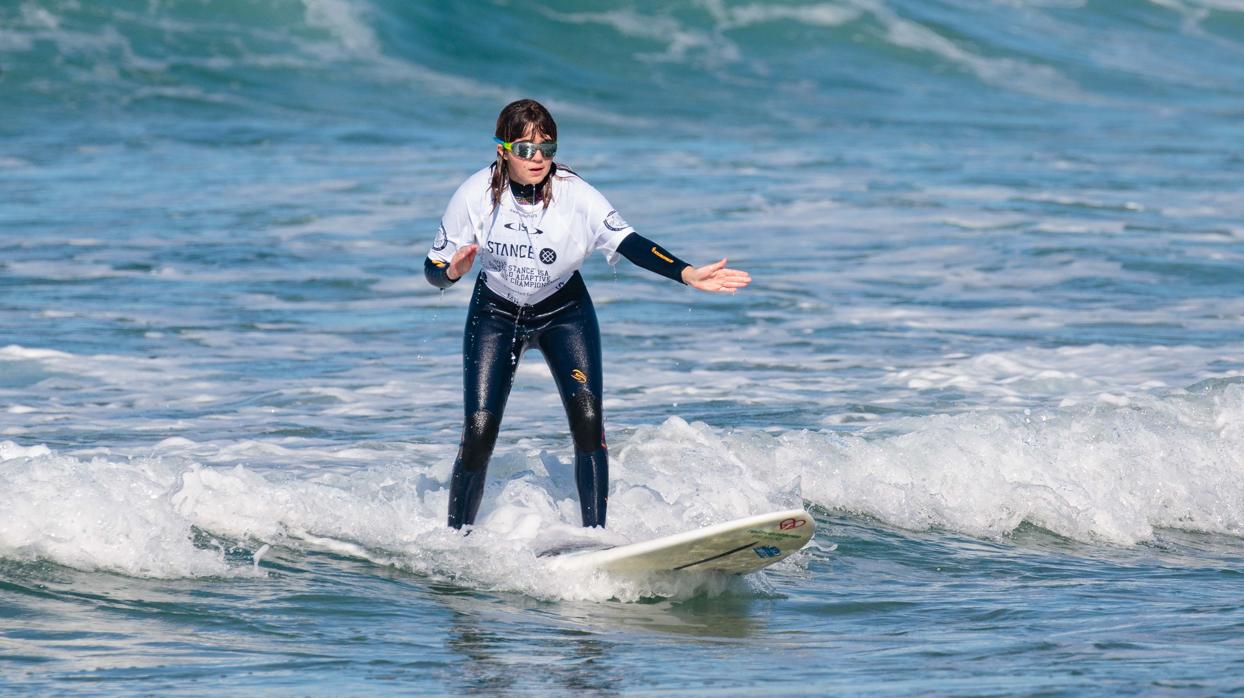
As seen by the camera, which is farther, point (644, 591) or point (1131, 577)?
point (1131, 577)

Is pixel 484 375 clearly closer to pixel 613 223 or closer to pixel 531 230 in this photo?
pixel 531 230

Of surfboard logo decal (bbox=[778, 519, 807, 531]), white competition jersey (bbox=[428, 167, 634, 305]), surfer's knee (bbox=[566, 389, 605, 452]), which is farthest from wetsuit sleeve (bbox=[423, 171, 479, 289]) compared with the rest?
surfboard logo decal (bbox=[778, 519, 807, 531])

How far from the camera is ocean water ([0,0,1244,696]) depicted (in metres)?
6.40

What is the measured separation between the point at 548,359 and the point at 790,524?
4.32 ft

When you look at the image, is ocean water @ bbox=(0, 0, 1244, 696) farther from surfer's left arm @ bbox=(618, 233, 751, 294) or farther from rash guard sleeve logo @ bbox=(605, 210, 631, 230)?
rash guard sleeve logo @ bbox=(605, 210, 631, 230)

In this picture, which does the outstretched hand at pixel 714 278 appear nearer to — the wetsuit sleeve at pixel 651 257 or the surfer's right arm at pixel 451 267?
the wetsuit sleeve at pixel 651 257

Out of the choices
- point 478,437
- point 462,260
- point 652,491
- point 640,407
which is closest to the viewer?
point 462,260

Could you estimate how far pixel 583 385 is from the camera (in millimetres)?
7168

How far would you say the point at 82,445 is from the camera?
32.1ft

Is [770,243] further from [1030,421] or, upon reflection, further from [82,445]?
[82,445]

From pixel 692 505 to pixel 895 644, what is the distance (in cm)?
203

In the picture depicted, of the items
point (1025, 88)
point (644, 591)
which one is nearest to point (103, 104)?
point (1025, 88)

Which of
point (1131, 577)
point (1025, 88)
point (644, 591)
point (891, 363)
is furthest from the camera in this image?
point (1025, 88)

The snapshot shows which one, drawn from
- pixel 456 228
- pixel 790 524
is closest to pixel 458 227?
pixel 456 228
